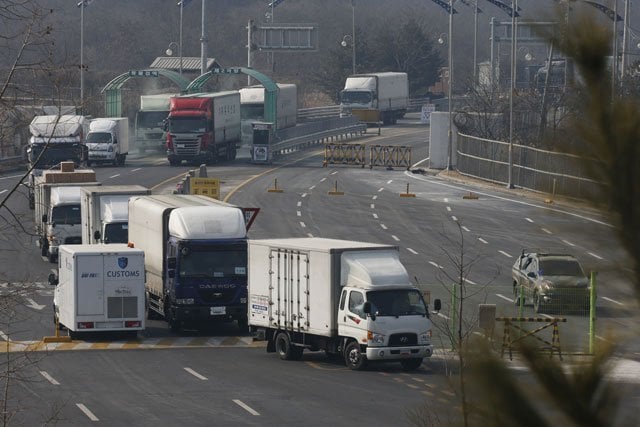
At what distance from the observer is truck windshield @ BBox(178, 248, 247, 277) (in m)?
31.3

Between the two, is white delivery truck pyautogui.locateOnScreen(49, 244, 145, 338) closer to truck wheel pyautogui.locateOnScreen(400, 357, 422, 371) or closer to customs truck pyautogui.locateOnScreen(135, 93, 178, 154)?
truck wheel pyautogui.locateOnScreen(400, 357, 422, 371)

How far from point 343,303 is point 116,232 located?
43.5 ft

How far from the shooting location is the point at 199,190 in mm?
45594

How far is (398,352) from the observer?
2669 cm

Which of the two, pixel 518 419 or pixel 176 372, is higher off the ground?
pixel 518 419

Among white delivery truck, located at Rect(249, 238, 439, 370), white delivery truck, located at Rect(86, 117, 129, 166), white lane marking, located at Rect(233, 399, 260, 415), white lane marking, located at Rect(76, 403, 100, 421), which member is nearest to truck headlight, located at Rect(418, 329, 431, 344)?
white delivery truck, located at Rect(249, 238, 439, 370)

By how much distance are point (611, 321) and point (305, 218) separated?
51.2 meters

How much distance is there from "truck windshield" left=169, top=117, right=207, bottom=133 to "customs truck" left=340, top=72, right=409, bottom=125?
3304cm

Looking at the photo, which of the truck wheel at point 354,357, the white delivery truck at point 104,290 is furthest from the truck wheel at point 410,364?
the white delivery truck at point 104,290

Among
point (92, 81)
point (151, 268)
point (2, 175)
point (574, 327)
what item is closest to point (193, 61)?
point (92, 81)

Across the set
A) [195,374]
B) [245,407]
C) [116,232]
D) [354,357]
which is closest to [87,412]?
[245,407]

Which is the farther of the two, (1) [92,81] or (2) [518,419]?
(1) [92,81]

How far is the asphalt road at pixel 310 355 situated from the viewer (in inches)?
162

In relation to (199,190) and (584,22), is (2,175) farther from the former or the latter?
(584,22)
